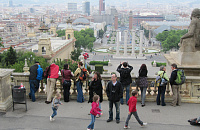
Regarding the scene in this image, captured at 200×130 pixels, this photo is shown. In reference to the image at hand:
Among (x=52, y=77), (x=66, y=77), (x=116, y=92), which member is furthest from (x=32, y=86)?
(x=116, y=92)

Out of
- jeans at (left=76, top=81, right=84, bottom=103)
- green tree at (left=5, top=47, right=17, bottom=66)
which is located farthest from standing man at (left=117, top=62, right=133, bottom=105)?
green tree at (left=5, top=47, right=17, bottom=66)

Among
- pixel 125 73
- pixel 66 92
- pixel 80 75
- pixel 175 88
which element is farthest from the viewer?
pixel 66 92

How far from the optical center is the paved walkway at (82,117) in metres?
10.0

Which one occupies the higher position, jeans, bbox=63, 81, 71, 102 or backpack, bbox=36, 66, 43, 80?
backpack, bbox=36, 66, 43, 80

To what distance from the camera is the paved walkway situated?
32.8ft

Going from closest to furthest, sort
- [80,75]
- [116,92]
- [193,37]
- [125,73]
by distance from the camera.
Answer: [116,92] → [125,73] → [80,75] → [193,37]

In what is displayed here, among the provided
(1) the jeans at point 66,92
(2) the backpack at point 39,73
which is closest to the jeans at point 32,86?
(2) the backpack at point 39,73

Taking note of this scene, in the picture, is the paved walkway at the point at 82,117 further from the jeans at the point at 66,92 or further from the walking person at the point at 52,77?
the walking person at the point at 52,77

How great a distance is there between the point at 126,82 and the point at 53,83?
119 inches

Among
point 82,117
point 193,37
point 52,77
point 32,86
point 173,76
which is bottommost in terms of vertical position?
point 82,117

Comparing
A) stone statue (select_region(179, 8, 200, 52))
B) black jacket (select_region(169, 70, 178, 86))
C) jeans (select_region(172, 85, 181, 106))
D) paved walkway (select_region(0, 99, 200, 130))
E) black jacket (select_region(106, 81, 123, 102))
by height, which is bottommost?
paved walkway (select_region(0, 99, 200, 130))

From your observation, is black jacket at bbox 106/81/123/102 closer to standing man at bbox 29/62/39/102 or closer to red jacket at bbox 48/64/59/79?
red jacket at bbox 48/64/59/79

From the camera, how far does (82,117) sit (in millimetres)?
10852

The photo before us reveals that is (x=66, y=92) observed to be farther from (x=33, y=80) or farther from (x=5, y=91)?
(x=5, y=91)
